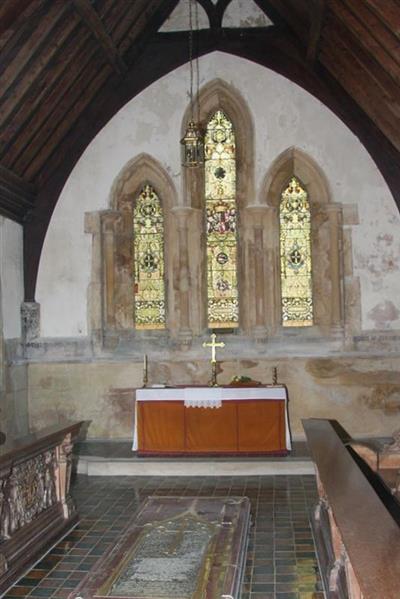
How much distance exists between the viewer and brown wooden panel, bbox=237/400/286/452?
8.85 meters

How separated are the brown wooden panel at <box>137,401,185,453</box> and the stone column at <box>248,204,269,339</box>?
209 centimetres

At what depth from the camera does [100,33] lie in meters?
8.82

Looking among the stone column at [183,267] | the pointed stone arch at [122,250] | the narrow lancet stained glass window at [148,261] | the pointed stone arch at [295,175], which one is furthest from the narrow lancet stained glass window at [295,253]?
the narrow lancet stained glass window at [148,261]

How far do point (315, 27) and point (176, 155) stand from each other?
297 cm

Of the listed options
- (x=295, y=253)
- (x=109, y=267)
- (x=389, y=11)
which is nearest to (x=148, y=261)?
(x=109, y=267)

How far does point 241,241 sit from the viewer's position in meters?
10.9

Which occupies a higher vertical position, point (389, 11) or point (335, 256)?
point (389, 11)

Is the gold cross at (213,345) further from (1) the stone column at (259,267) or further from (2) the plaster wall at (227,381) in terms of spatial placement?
(1) the stone column at (259,267)

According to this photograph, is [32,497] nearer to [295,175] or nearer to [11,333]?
[11,333]

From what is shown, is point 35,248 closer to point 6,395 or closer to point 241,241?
point 6,395

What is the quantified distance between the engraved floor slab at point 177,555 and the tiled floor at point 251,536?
0.84 ft

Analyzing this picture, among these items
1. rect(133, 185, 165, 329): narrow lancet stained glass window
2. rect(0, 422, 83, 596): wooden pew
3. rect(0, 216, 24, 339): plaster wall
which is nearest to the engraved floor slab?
rect(0, 422, 83, 596): wooden pew

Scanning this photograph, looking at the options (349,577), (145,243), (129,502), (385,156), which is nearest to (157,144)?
(145,243)

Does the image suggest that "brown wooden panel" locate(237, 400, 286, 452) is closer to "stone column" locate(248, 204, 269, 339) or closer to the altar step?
the altar step
